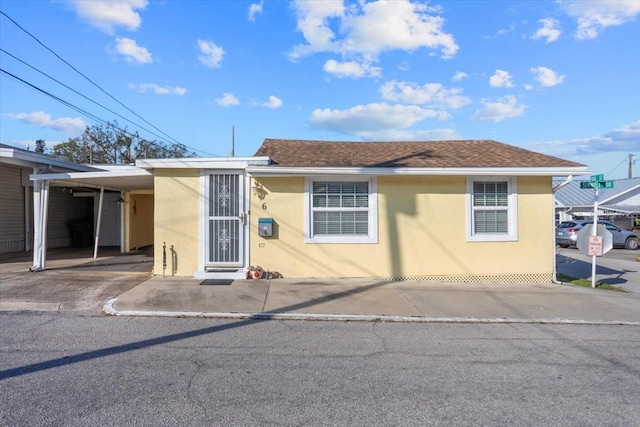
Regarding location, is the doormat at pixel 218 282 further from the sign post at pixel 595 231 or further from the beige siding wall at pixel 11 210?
the beige siding wall at pixel 11 210

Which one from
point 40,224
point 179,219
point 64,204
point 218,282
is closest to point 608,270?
point 218,282

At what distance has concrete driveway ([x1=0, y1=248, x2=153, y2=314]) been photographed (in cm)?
769

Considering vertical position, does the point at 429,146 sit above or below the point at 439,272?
above

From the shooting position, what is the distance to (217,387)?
4301 mm

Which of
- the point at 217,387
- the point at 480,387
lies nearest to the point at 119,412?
the point at 217,387

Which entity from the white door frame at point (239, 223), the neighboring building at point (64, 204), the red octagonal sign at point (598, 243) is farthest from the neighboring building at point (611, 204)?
the neighboring building at point (64, 204)

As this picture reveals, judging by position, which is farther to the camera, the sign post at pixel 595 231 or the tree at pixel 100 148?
the tree at pixel 100 148

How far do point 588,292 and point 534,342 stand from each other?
4921mm

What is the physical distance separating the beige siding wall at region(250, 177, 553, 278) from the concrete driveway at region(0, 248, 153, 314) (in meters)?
3.16

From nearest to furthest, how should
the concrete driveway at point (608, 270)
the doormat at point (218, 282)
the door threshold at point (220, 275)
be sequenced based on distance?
the doormat at point (218, 282) → the door threshold at point (220, 275) → the concrete driveway at point (608, 270)

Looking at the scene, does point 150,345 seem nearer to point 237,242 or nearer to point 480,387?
point 480,387

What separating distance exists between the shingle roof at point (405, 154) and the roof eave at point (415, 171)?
151 millimetres

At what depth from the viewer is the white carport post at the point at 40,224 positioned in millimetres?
10711

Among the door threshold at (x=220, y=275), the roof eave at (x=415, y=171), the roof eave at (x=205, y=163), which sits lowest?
the door threshold at (x=220, y=275)
